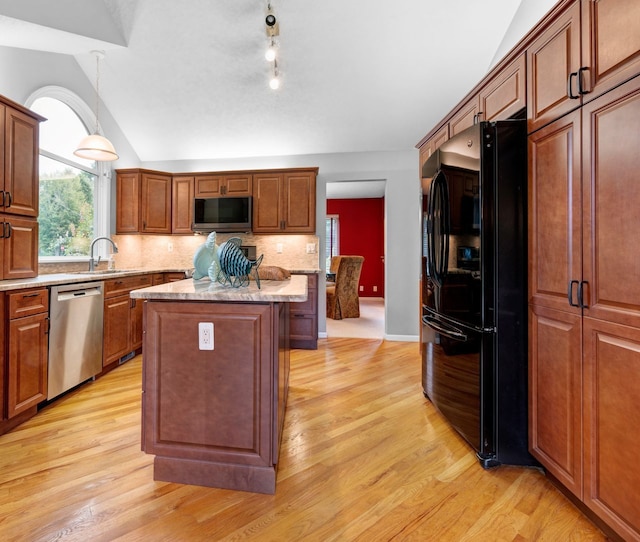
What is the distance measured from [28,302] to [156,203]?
2439 millimetres

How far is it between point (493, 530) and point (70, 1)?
14.1 ft

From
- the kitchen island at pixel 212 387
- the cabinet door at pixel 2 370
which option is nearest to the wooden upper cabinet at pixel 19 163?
the cabinet door at pixel 2 370

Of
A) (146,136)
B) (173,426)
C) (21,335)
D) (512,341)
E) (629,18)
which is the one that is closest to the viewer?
(629,18)

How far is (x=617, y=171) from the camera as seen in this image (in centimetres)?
115

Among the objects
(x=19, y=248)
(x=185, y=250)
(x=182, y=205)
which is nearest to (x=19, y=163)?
(x=19, y=248)

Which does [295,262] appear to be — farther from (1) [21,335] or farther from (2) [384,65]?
(1) [21,335]

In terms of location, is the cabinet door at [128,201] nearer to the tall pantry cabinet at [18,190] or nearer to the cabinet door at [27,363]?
the tall pantry cabinet at [18,190]

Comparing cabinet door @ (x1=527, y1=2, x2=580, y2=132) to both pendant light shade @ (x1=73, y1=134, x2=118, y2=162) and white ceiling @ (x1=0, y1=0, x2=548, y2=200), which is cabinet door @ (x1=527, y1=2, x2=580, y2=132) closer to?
white ceiling @ (x1=0, y1=0, x2=548, y2=200)

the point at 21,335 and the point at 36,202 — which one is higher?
the point at 36,202

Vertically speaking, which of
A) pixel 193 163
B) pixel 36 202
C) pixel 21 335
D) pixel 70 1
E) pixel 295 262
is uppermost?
pixel 70 1

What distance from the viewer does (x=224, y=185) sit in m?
4.18

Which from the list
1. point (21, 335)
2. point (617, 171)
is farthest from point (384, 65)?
point (21, 335)

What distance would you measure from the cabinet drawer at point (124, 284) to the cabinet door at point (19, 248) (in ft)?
1.74

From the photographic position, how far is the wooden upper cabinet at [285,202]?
4.04 m
